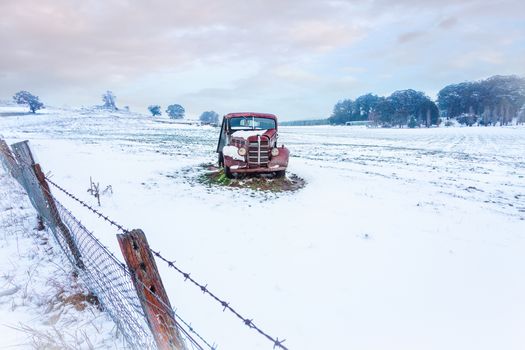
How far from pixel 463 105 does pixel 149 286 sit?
10210 centimetres

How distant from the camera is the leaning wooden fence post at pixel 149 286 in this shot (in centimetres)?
191

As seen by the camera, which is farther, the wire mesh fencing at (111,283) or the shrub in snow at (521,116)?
the shrub in snow at (521,116)

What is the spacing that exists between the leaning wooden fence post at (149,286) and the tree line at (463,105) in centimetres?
8667

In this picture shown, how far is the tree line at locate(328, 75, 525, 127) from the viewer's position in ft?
250

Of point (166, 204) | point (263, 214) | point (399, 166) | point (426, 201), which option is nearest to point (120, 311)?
point (263, 214)

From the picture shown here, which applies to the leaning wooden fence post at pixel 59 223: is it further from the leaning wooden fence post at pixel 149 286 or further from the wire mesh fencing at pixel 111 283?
the leaning wooden fence post at pixel 149 286

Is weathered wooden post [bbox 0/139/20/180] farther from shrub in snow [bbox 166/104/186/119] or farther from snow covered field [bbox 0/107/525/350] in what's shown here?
shrub in snow [bbox 166/104/186/119]

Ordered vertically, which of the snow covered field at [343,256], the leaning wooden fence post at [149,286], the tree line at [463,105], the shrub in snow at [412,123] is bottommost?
the snow covered field at [343,256]

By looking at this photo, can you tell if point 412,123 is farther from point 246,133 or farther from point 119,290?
point 119,290

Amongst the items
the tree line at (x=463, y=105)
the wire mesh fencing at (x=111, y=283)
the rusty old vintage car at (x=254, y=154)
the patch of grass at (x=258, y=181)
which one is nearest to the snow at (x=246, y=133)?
the rusty old vintage car at (x=254, y=154)

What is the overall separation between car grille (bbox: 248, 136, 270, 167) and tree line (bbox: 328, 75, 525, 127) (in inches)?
3106

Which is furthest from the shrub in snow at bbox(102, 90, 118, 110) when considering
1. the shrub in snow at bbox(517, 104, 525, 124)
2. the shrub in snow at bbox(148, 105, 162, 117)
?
the shrub in snow at bbox(517, 104, 525, 124)

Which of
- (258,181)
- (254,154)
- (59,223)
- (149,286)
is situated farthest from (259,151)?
(149,286)

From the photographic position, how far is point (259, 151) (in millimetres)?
10148
